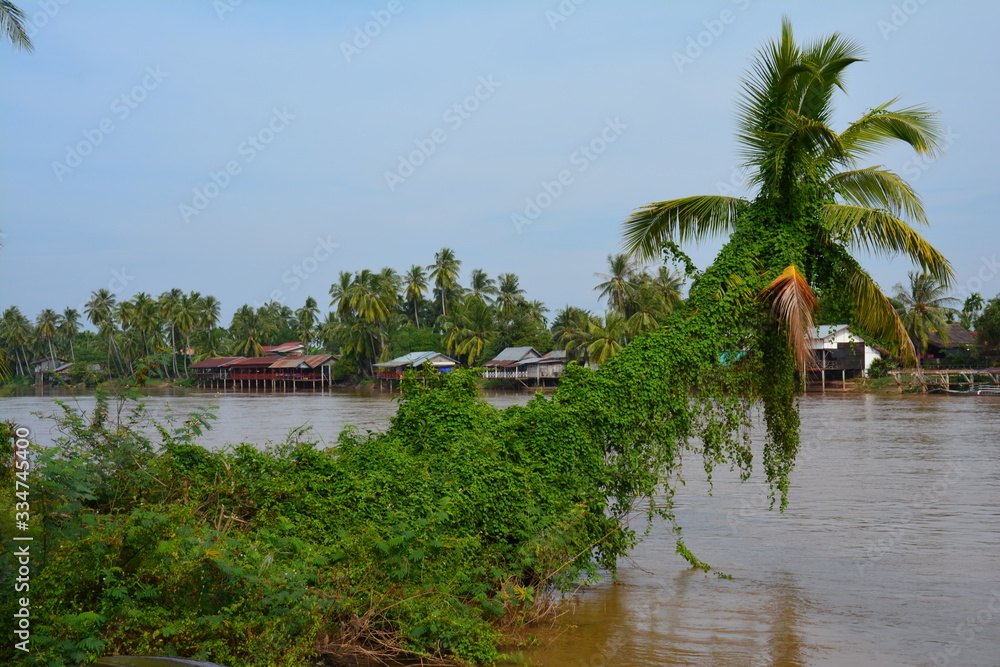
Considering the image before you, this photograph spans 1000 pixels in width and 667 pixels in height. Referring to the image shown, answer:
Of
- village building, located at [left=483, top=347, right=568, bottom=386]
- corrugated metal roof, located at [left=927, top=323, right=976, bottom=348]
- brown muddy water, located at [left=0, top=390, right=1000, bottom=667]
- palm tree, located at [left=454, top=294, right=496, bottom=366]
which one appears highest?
palm tree, located at [left=454, top=294, right=496, bottom=366]

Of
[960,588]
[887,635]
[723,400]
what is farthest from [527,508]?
[960,588]

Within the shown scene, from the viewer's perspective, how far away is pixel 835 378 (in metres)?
56.1

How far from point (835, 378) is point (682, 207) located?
51554mm

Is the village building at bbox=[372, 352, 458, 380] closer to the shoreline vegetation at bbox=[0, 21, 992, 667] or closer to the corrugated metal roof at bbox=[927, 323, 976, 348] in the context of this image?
the corrugated metal roof at bbox=[927, 323, 976, 348]

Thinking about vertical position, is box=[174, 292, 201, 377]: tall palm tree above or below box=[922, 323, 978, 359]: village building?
above

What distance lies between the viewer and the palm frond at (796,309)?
777 cm

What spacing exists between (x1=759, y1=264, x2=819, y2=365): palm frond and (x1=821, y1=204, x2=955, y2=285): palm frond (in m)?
0.98

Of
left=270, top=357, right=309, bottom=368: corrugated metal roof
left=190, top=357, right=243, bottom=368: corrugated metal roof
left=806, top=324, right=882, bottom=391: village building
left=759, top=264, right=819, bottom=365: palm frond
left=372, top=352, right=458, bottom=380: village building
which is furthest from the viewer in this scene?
left=190, top=357, right=243, bottom=368: corrugated metal roof

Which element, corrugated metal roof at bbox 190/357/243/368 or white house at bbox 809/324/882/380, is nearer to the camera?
white house at bbox 809/324/882/380

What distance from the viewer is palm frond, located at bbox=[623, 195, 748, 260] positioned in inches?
373

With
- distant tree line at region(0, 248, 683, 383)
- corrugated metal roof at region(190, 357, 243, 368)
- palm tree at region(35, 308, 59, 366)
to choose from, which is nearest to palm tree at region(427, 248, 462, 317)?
distant tree line at region(0, 248, 683, 383)

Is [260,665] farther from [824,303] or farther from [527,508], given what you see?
[824,303]

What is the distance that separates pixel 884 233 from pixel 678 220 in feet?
7.47

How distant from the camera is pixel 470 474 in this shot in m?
7.38
